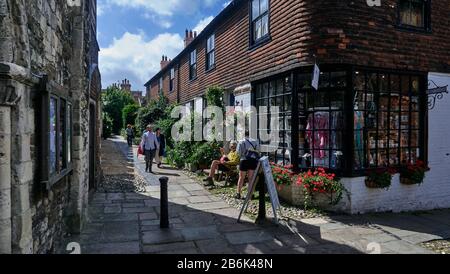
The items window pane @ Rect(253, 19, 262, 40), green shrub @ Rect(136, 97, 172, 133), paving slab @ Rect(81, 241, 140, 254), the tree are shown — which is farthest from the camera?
the tree

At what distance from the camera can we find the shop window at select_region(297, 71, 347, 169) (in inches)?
289

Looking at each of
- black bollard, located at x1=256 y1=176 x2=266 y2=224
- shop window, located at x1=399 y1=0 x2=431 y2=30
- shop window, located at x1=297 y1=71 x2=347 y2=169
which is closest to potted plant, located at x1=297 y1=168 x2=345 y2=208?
shop window, located at x1=297 y1=71 x2=347 y2=169

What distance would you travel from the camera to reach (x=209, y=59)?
46.5 feet

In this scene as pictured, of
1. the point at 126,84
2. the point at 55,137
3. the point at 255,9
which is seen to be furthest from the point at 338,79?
the point at 126,84

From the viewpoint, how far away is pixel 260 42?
936cm

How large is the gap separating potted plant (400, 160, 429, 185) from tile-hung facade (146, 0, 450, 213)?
0.16 m

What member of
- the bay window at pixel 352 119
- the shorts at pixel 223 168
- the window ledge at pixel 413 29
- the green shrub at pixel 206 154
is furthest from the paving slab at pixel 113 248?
the window ledge at pixel 413 29

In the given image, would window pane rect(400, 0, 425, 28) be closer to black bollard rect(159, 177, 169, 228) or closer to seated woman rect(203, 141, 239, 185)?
seated woman rect(203, 141, 239, 185)

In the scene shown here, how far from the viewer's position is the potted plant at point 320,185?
698cm

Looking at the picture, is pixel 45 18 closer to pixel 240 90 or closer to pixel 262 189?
pixel 262 189

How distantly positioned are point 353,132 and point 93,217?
17.7 ft

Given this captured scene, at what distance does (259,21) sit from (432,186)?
6051 mm

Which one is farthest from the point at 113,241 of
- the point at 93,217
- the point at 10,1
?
the point at 10,1

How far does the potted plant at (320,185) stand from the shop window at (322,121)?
361mm
